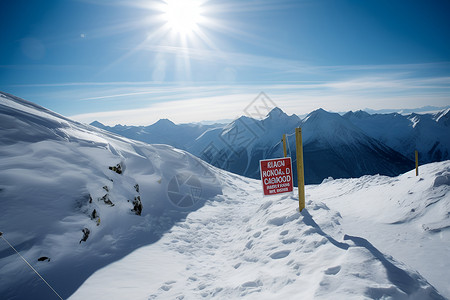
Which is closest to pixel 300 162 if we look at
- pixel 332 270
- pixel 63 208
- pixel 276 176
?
pixel 276 176

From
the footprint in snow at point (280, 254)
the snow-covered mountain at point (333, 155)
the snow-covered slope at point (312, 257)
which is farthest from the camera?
the snow-covered mountain at point (333, 155)

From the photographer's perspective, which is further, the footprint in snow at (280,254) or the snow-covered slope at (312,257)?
the footprint in snow at (280,254)

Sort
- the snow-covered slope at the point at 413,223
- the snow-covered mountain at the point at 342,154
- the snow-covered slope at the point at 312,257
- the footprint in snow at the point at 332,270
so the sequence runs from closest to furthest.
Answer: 1. the snow-covered slope at the point at 312,257
2. the footprint in snow at the point at 332,270
3. the snow-covered slope at the point at 413,223
4. the snow-covered mountain at the point at 342,154

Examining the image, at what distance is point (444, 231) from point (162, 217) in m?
11.8

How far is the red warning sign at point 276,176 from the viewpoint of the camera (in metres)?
8.22

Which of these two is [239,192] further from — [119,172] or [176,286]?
[176,286]

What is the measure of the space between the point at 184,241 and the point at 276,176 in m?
5.37

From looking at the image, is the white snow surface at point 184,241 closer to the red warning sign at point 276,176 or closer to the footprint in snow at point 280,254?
the footprint in snow at point 280,254

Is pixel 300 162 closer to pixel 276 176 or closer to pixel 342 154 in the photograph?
pixel 276 176

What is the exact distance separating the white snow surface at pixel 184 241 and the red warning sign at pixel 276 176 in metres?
1.18

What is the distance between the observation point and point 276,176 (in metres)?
8.32

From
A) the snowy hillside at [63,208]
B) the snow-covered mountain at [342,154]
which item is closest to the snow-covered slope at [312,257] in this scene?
the snowy hillside at [63,208]

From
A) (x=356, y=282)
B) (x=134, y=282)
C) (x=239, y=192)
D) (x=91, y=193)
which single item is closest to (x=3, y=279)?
(x=134, y=282)

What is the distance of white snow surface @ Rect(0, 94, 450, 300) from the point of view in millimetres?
4270
